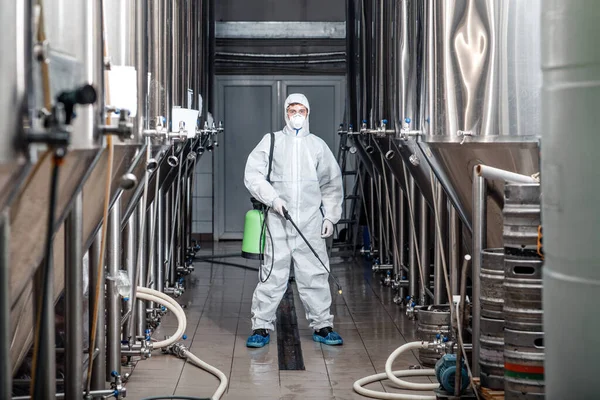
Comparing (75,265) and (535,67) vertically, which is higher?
(535,67)

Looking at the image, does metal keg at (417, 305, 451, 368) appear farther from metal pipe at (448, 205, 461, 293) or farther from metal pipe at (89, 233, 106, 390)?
metal pipe at (89, 233, 106, 390)

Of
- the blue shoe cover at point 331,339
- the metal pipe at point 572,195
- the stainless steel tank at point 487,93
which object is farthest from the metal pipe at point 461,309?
the blue shoe cover at point 331,339

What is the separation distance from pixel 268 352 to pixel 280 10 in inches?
241

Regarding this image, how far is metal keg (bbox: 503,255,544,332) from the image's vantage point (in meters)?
2.79

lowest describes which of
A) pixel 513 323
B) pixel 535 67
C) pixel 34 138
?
pixel 513 323

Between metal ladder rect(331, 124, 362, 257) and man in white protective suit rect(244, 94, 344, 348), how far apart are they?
10.0 feet

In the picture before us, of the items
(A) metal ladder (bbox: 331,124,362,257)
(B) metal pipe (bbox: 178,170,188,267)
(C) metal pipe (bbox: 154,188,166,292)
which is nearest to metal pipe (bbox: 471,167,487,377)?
(C) metal pipe (bbox: 154,188,166,292)

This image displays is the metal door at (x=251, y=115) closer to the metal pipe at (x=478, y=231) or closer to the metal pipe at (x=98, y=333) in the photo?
the metal pipe at (x=98, y=333)

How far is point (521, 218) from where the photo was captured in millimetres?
2836

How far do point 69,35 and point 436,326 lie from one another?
3004 millimetres

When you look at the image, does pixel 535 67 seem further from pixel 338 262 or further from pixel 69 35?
pixel 338 262

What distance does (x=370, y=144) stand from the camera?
7164 mm

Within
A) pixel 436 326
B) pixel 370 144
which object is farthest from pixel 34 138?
pixel 370 144

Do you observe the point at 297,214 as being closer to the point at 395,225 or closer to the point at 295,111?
the point at 295,111
